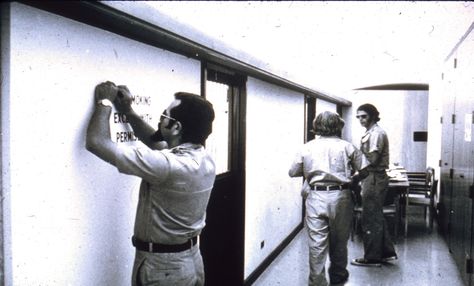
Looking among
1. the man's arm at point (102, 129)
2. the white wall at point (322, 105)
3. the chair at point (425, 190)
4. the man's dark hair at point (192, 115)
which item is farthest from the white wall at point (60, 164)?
the white wall at point (322, 105)

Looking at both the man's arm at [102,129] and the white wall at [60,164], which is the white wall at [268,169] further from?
the man's arm at [102,129]

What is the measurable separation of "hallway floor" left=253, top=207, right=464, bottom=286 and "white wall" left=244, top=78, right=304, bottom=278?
0.66 feet

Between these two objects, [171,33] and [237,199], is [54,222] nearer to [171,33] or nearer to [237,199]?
[171,33]

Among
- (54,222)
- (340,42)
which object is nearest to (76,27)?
(54,222)

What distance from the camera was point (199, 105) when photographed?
6.87ft

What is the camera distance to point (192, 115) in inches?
82.2

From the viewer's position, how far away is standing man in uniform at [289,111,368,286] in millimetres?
3922

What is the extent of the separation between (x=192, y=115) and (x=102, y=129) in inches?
16.6

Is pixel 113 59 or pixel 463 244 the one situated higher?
pixel 113 59

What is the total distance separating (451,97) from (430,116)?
369 centimetres

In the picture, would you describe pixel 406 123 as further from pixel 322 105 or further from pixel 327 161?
pixel 327 161

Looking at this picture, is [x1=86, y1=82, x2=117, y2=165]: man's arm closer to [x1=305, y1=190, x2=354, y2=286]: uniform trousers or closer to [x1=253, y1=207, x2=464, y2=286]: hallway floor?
[x1=305, y1=190, x2=354, y2=286]: uniform trousers

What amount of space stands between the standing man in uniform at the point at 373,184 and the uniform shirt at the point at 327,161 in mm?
715

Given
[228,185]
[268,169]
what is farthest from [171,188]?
[268,169]
